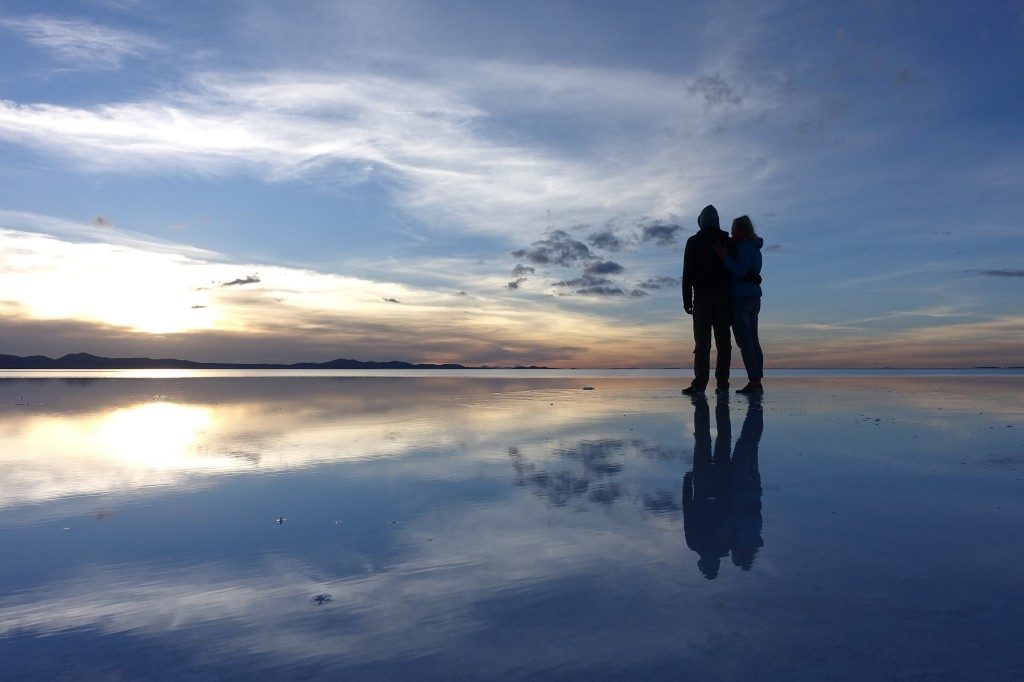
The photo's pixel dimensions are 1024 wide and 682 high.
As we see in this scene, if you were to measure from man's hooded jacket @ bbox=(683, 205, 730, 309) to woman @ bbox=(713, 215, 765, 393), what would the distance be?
0.27 m

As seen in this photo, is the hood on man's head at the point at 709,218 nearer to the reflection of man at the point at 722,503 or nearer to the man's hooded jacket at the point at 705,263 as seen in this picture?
the man's hooded jacket at the point at 705,263

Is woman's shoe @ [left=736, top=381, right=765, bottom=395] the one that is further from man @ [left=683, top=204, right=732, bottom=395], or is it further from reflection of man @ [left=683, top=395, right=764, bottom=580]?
reflection of man @ [left=683, top=395, right=764, bottom=580]

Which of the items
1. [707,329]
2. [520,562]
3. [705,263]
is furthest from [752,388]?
[520,562]

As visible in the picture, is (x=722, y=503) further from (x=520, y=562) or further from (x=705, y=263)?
(x=705, y=263)

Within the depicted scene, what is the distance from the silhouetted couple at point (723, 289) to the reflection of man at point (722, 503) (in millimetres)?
5227

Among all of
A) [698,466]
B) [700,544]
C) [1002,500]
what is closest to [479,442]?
[698,466]

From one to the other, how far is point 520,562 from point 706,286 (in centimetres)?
936

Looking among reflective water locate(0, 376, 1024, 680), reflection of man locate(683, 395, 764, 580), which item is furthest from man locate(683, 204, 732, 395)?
reflective water locate(0, 376, 1024, 680)

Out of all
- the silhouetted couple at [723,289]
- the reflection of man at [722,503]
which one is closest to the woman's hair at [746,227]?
the silhouetted couple at [723,289]

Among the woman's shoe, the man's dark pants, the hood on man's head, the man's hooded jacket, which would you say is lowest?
the woman's shoe

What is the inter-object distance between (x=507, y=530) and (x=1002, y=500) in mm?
2582

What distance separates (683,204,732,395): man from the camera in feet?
35.3

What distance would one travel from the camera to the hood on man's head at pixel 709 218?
35.6ft

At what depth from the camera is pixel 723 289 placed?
35.6ft
